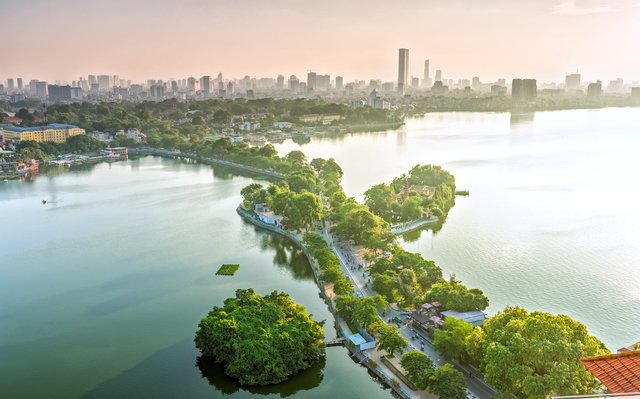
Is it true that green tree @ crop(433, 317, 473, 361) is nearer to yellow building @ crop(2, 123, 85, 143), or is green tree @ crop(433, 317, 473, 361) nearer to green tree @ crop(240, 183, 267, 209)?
green tree @ crop(240, 183, 267, 209)

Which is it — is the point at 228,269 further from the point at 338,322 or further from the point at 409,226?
the point at 409,226

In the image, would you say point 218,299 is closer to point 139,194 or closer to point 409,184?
point 409,184

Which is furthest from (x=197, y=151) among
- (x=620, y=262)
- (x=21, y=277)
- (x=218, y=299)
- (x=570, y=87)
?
(x=570, y=87)

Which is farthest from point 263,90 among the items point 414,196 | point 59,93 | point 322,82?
point 414,196

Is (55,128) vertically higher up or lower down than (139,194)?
higher up

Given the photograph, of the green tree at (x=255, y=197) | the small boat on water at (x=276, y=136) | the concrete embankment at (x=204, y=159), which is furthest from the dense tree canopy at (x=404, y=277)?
the small boat on water at (x=276, y=136)

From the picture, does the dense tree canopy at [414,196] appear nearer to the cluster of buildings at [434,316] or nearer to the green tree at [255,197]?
the green tree at [255,197]
